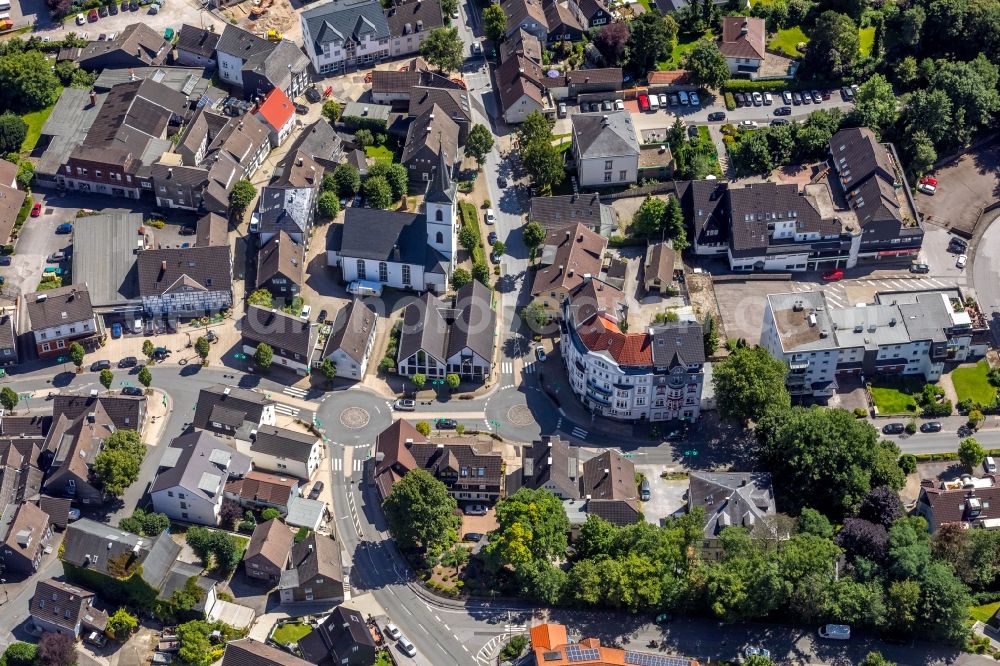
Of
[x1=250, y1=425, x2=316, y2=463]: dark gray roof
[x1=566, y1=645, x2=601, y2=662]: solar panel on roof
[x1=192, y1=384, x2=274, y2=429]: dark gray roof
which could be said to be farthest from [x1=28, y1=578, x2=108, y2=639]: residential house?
[x1=566, y1=645, x2=601, y2=662]: solar panel on roof

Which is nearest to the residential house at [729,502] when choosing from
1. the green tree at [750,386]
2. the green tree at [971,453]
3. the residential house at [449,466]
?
the green tree at [750,386]

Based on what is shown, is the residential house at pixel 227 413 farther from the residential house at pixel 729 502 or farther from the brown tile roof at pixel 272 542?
the residential house at pixel 729 502

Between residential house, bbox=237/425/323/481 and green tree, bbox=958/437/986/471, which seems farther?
green tree, bbox=958/437/986/471

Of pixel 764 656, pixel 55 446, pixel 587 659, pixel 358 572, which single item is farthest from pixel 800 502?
pixel 55 446

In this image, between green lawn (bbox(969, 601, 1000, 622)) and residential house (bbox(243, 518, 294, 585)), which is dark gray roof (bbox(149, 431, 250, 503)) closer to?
residential house (bbox(243, 518, 294, 585))

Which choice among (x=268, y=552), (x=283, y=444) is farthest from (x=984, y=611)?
(x=283, y=444)

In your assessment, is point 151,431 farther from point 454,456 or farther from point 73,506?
point 454,456
